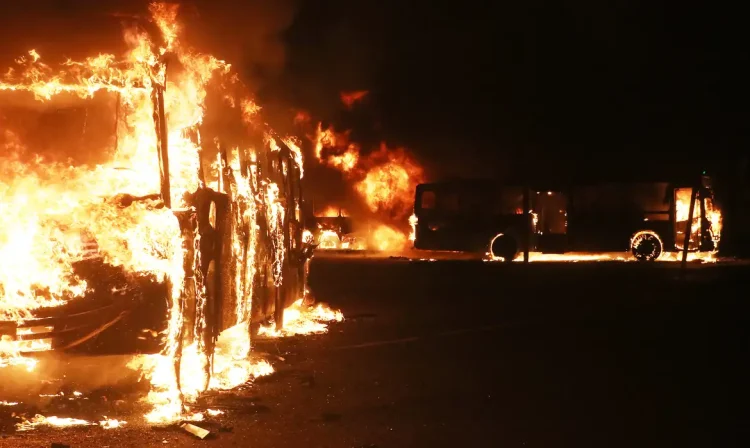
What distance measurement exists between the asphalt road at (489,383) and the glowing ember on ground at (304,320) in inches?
11.7

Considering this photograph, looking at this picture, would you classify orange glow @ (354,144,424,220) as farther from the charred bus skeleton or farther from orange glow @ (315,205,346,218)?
the charred bus skeleton

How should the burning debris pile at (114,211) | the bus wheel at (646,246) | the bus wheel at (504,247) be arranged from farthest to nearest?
the bus wheel at (504,247), the bus wheel at (646,246), the burning debris pile at (114,211)

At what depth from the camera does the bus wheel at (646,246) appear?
22578 mm

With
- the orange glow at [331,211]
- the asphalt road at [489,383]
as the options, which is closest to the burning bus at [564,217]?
the asphalt road at [489,383]

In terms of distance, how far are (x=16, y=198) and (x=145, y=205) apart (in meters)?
0.96

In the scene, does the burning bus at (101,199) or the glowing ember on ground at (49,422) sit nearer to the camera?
the glowing ember on ground at (49,422)

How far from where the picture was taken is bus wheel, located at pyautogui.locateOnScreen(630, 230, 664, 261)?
22578 millimetres

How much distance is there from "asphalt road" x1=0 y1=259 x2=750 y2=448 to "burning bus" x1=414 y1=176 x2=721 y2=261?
31.9 feet

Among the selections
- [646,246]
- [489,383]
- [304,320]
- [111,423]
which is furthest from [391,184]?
[111,423]

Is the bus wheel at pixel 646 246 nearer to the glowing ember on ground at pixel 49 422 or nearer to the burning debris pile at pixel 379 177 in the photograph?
the burning debris pile at pixel 379 177

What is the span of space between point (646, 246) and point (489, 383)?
17.3 m

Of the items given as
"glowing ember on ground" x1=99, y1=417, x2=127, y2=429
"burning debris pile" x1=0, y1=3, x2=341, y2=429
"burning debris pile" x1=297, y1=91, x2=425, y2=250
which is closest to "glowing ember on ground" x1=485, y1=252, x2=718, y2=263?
"burning debris pile" x1=297, y1=91, x2=425, y2=250

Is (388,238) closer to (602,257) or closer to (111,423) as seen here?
(602,257)

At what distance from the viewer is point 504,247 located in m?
23.2
